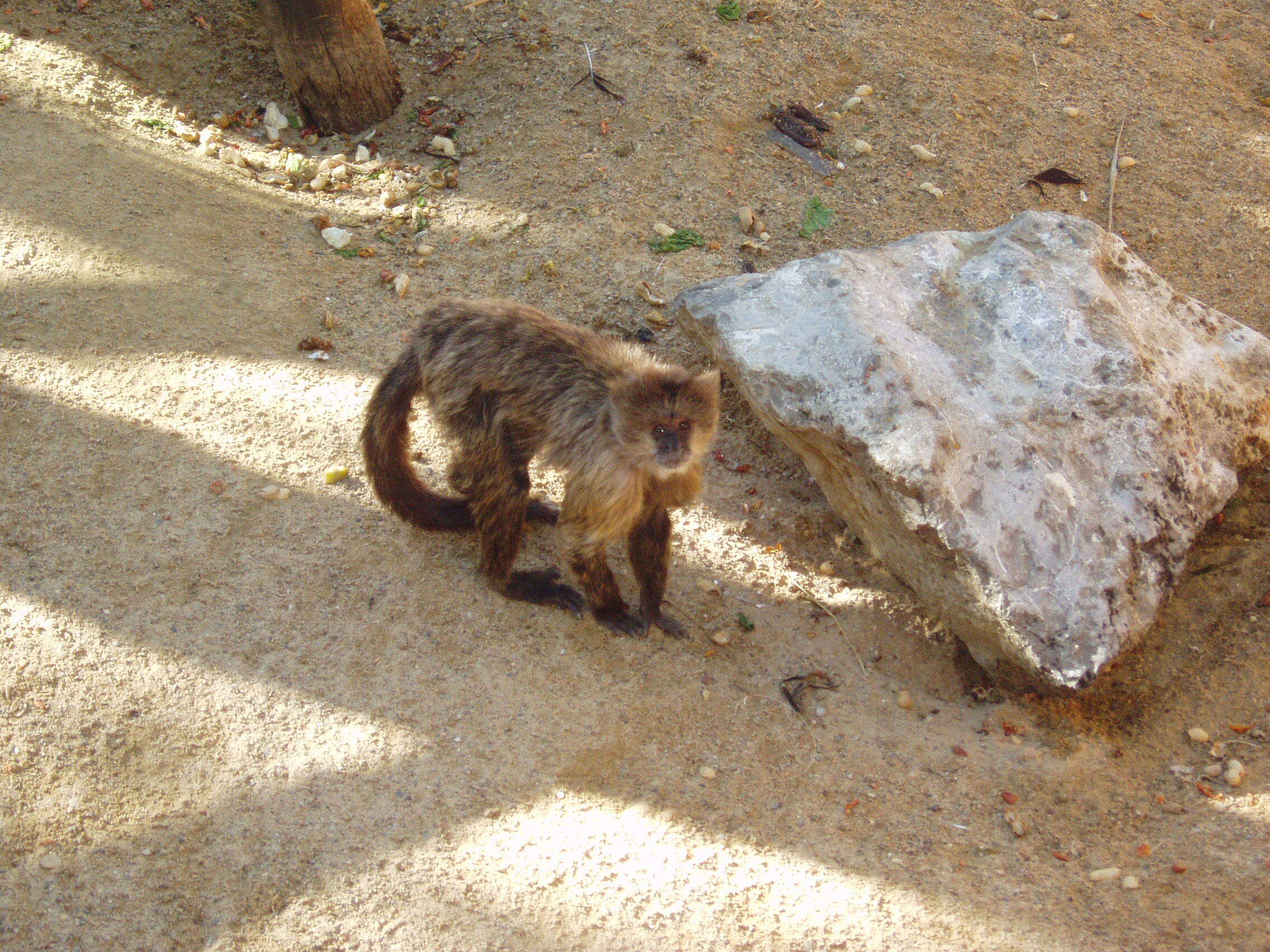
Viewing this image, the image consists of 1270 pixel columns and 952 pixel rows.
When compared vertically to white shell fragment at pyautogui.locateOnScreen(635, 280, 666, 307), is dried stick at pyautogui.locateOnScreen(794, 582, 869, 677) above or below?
below

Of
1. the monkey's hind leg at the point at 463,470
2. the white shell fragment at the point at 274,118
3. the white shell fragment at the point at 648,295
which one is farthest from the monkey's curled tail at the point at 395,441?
the white shell fragment at the point at 274,118

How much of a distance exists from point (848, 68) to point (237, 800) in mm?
5382

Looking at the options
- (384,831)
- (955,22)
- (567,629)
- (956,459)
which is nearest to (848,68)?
(955,22)

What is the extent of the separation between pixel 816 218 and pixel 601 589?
2.70m

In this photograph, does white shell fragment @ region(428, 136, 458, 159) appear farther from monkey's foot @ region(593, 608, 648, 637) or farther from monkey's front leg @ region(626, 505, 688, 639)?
monkey's foot @ region(593, 608, 648, 637)

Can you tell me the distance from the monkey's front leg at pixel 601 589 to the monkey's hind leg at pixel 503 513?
13cm

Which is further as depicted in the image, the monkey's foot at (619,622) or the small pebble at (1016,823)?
the monkey's foot at (619,622)

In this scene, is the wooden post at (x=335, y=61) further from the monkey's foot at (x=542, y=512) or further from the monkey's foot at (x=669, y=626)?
the monkey's foot at (x=669, y=626)

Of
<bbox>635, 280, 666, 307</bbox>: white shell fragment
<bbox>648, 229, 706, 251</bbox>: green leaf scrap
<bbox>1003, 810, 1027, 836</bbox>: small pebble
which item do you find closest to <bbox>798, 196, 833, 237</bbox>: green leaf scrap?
<bbox>648, 229, 706, 251</bbox>: green leaf scrap

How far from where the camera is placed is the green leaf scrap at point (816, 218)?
17.1 ft

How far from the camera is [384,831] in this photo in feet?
9.82

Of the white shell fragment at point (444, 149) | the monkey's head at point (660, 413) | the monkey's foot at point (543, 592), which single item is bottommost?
the monkey's foot at point (543, 592)

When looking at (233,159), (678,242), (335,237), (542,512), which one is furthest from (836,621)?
(233,159)

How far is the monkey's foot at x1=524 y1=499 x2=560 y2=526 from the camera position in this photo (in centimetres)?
425
